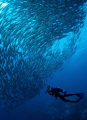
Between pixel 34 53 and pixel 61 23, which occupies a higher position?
pixel 34 53

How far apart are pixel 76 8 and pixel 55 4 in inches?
111

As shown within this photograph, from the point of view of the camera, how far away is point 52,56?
22.7 meters

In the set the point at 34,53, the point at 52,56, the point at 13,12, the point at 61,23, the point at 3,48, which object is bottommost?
the point at 3,48

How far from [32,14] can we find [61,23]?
12.6 ft

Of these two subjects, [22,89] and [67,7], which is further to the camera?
[22,89]

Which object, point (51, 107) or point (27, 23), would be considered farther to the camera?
point (51, 107)

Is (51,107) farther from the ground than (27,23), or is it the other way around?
(27,23)

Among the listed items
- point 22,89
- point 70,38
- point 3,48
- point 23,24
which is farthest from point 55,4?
point 22,89

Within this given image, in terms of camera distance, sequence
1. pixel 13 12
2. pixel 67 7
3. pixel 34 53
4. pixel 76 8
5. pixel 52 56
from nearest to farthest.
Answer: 1. pixel 13 12
2. pixel 67 7
3. pixel 76 8
4. pixel 34 53
5. pixel 52 56

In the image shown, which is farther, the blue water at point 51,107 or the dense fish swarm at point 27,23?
the blue water at point 51,107

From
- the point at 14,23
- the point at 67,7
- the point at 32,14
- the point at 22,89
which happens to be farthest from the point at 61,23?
the point at 22,89

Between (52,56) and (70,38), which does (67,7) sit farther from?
(52,56)

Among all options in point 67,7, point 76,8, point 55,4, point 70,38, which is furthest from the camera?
point 70,38

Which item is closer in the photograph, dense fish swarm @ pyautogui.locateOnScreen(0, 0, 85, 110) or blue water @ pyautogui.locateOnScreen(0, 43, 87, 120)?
dense fish swarm @ pyautogui.locateOnScreen(0, 0, 85, 110)
